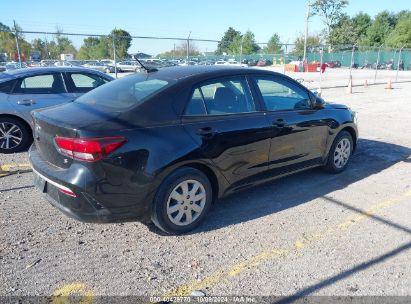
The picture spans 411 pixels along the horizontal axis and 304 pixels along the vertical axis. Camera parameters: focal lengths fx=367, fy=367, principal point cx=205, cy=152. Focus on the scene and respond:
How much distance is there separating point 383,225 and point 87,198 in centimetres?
308

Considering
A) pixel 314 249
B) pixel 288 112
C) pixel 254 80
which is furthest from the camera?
pixel 288 112

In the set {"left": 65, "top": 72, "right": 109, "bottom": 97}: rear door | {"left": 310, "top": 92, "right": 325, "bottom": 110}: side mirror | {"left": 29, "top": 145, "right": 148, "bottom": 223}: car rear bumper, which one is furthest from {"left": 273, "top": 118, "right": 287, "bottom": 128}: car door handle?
{"left": 65, "top": 72, "right": 109, "bottom": 97}: rear door

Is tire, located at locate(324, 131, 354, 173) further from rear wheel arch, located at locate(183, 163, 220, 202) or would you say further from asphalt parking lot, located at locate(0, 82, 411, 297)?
rear wheel arch, located at locate(183, 163, 220, 202)

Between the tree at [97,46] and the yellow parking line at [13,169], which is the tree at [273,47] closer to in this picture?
the tree at [97,46]

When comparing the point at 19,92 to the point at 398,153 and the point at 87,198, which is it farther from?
the point at 398,153

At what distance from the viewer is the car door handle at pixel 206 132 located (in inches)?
144

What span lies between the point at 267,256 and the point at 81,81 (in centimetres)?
529

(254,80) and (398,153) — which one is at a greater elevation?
(254,80)

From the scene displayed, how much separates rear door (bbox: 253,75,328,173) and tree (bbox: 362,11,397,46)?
85395mm

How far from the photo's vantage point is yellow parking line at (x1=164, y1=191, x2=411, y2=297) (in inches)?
115

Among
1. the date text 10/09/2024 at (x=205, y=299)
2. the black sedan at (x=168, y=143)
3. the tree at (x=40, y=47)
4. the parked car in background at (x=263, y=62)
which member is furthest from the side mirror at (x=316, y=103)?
the parked car in background at (x=263, y=62)

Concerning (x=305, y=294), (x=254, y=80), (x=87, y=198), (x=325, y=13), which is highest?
(x=325, y=13)

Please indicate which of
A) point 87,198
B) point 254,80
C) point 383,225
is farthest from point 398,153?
point 87,198

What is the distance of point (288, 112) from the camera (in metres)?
4.61
